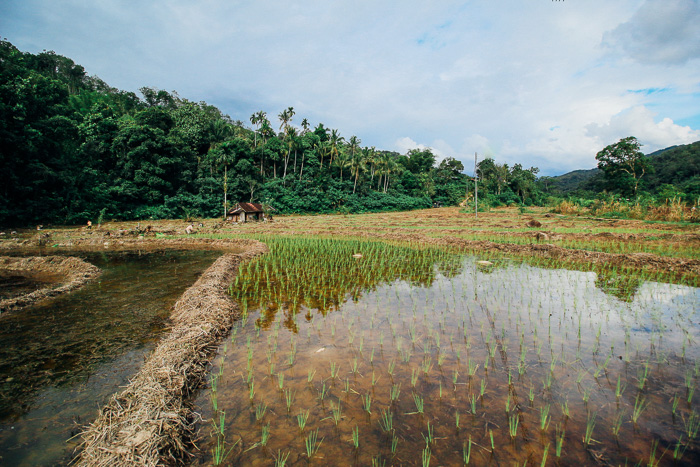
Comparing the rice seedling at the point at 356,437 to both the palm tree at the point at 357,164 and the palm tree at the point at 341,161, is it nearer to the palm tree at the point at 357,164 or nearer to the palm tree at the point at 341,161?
the palm tree at the point at 341,161

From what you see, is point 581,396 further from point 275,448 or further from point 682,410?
point 275,448

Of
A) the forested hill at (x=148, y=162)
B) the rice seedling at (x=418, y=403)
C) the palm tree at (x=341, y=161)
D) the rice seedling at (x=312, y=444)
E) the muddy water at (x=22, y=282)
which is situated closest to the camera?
the rice seedling at (x=312, y=444)

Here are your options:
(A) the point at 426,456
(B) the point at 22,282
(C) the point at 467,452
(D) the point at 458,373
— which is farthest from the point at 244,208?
(C) the point at 467,452

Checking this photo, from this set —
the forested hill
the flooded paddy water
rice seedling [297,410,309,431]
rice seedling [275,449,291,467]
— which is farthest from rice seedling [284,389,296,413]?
the forested hill

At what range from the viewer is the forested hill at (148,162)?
24.8 metres

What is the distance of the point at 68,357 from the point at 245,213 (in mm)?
Result: 30532

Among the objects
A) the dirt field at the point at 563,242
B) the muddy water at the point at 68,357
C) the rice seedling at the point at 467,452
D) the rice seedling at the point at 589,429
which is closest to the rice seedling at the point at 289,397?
the rice seedling at the point at 467,452

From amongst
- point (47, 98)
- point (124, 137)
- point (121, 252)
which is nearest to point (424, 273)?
point (121, 252)

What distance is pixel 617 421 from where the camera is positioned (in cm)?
306

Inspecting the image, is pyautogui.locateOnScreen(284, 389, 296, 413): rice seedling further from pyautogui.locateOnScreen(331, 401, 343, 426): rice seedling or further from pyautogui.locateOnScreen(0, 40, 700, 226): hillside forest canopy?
pyautogui.locateOnScreen(0, 40, 700, 226): hillside forest canopy

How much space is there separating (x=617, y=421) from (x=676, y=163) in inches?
2807

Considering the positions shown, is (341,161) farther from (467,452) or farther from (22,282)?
(467,452)

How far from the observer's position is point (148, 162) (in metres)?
34.1

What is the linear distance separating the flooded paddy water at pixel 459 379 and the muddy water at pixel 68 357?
135 cm
